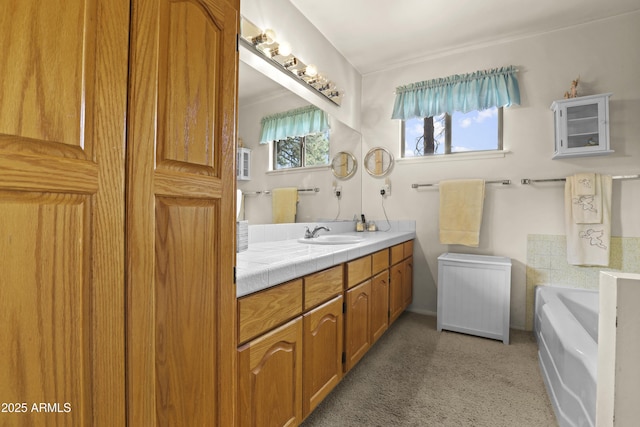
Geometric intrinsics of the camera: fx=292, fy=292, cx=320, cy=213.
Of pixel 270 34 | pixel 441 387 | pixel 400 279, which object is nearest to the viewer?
pixel 441 387

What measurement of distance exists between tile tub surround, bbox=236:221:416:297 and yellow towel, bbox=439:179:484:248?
0.40 meters

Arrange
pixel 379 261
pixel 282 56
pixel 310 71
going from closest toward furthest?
pixel 282 56, pixel 379 261, pixel 310 71

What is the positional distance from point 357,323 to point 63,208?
1.61 meters

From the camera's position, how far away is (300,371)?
4.10 feet

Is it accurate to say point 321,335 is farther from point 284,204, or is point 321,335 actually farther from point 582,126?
point 582,126

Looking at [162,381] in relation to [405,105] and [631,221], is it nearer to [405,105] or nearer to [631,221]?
[405,105]

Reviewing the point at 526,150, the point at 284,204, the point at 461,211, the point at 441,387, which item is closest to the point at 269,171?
the point at 284,204

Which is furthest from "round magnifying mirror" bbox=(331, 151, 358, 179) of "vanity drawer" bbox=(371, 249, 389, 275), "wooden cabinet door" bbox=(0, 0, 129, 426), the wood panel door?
"wooden cabinet door" bbox=(0, 0, 129, 426)

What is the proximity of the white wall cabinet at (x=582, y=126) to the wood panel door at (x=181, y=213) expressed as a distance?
2.63m

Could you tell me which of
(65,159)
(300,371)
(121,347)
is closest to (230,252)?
(121,347)

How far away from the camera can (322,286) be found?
1412 millimetres

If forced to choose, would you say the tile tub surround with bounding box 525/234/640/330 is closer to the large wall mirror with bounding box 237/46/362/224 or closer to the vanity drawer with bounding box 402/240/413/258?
the vanity drawer with bounding box 402/240/413/258

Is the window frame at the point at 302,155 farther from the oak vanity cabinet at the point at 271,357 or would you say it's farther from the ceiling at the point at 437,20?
the oak vanity cabinet at the point at 271,357

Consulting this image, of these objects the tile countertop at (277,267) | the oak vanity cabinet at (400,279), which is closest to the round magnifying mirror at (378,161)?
the oak vanity cabinet at (400,279)
